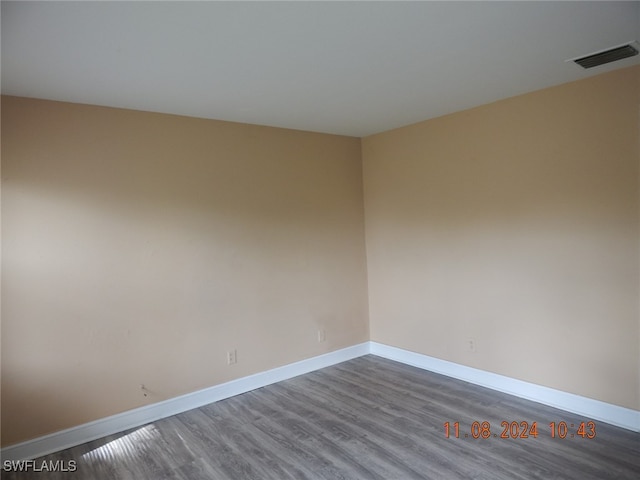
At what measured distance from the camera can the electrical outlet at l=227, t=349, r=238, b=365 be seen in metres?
3.54

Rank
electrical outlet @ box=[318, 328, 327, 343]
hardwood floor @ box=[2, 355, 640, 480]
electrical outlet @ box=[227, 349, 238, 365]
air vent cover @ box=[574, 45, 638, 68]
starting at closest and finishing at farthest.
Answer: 1. air vent cover @ box=[574, 45, 638, 68]
2. hardwood floor @ box=[2, 355, 640, 480]
3. electrical outlet @ box=[227, 349, 238, 365]
4. electrical outlet @ box=[318, 328, 327, 343]

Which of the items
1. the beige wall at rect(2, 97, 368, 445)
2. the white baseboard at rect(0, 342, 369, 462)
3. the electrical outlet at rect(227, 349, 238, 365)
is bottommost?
the white baseboard at rect(0, 342, 369, 462)

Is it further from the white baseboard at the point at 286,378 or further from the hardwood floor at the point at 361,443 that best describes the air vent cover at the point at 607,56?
the hardwood floor at the point at 361,443

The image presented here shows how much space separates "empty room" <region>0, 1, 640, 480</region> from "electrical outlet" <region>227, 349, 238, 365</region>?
11mm

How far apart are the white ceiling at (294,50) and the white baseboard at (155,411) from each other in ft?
7.52

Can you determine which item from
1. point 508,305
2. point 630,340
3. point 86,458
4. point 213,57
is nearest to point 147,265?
point 86,458

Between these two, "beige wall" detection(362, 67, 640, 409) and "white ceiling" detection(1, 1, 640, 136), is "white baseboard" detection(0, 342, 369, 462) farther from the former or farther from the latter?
"white ceiling" detection(1, 1, 640, 136)

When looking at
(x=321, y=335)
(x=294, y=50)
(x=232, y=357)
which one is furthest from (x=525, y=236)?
(x=232, y=357)

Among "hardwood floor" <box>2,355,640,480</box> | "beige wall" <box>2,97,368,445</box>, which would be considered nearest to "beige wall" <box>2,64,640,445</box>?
"beige wall" <box>2,97,368,445</box>

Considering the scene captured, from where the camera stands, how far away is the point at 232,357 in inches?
140

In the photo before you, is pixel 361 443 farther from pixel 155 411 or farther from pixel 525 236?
pixel 525 236

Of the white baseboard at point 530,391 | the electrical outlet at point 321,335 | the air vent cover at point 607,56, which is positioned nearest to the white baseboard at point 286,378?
the white baseboard at point 530,391

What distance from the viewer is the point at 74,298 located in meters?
2.82

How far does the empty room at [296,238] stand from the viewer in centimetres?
209
